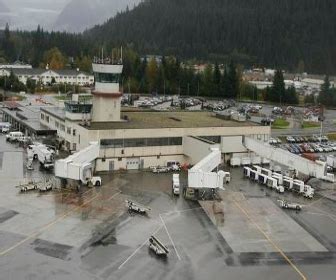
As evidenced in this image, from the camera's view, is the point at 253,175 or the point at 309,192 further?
the point at 253,175

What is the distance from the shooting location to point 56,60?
423 feet

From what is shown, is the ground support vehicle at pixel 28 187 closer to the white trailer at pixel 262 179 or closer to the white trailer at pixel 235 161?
the white trailer at pixel 262 179

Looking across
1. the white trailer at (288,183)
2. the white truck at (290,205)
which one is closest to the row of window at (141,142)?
the white trailer at (288,183)

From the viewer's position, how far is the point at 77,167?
108 feet

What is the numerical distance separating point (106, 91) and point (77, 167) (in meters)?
12.8

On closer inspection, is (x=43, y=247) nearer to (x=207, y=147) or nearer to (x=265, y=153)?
(x=207, y=147)

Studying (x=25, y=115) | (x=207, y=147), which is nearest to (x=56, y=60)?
(x=25, y=115)

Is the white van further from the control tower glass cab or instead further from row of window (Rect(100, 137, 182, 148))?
row of window (Rect(100, 137, 182, 148))

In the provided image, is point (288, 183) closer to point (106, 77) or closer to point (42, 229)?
point (106, 77)

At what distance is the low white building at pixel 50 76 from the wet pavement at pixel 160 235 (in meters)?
72.4

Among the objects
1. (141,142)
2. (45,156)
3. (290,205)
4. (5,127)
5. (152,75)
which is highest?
(152,75)

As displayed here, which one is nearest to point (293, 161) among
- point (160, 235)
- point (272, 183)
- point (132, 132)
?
point (272, 183)

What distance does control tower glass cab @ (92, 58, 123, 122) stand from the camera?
4397cm

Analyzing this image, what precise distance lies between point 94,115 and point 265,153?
46.0ft
